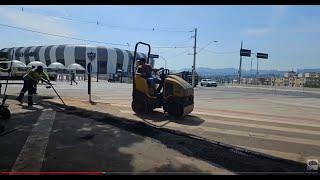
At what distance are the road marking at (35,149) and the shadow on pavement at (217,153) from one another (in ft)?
5.75

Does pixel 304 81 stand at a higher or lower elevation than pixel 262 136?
higher

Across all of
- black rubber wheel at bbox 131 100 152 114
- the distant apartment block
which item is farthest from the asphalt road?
the distant apartment block

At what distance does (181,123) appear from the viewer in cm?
1295

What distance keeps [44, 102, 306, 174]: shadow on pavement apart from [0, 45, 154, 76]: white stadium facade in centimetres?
11032

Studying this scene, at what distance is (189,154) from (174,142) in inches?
48.0

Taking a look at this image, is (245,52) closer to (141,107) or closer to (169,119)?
(141,107)

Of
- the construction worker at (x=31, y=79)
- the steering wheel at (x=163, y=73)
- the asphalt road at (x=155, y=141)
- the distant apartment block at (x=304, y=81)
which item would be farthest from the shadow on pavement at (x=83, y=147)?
the distant apartment block at (x=304, y=81)

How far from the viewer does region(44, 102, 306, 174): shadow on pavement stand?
24.6 ft

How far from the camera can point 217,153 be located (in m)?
8.52

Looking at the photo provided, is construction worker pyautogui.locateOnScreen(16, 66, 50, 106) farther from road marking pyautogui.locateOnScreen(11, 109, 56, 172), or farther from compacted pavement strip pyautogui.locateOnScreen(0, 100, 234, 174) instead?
compacted pavement strip pyautogui.locateOnScreen(0, 100, 234, 174)

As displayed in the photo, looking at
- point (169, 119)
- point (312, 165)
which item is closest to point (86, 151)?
point (312, 165)

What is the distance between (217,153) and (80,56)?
384 ft
